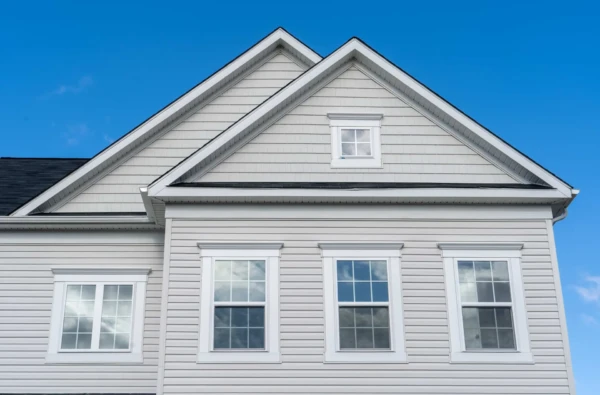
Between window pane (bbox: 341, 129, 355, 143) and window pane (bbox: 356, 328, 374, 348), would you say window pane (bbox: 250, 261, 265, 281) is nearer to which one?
window pane (bbox: 356, 328, 374, 348)

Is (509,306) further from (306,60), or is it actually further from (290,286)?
(306,60)

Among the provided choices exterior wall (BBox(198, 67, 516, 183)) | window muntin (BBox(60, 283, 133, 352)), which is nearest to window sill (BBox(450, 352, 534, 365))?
exterior wall (BBox(198, 67, 516, 183))

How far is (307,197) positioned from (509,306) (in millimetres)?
4148

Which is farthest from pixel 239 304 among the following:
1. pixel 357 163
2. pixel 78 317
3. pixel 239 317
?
pixel 78 317

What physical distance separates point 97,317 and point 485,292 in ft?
24.8

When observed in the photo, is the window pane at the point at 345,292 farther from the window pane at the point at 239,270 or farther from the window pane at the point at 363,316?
the window pane at the point at 239,270

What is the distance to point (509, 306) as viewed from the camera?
498 inches

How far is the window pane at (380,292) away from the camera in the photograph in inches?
497

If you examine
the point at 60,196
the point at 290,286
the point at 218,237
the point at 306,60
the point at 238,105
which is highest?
the point at 306,60

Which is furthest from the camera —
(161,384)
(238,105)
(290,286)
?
(238,105)

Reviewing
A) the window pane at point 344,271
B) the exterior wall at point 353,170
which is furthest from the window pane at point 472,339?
the exterior wall at point 353,170

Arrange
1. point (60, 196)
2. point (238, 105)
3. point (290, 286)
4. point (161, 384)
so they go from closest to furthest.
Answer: point (161, 384)
point (290, 286)
point (60, 196)
point (238, 105)

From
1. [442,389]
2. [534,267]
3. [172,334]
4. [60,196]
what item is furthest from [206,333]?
[534,267]

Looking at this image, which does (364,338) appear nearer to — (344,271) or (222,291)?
(344,271)
